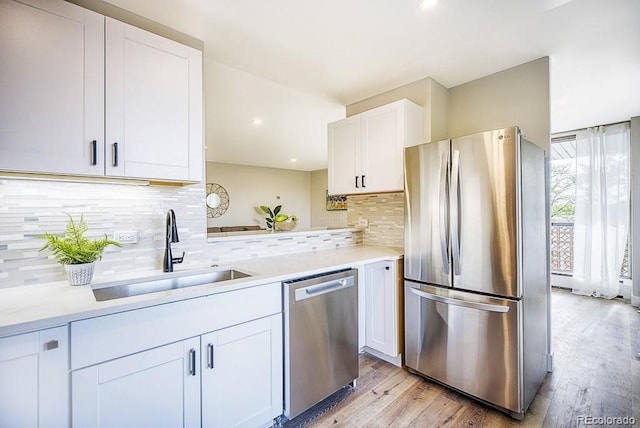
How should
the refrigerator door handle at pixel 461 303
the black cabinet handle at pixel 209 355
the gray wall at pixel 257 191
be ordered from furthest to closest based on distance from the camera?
the gray wall at pixel 257 191 → the refrigerator door handle at pixel 461 303 → the black cabinet handle at pixel 209 355

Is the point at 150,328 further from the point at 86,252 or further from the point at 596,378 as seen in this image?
the point at 596,378

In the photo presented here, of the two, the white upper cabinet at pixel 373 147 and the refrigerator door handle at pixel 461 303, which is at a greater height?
the white upper cabinet at pixel 373 147

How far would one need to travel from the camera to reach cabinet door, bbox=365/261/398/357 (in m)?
2.33

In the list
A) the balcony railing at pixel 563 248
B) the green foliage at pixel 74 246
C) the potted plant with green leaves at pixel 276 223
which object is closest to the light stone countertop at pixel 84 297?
the green foliage at pixel 74 246

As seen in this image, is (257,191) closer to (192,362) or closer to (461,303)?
(461,303)

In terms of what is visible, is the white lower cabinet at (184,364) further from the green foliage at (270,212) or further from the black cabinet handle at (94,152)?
the green foliage at (270,212)

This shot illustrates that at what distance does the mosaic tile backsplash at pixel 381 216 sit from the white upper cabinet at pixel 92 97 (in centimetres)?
192

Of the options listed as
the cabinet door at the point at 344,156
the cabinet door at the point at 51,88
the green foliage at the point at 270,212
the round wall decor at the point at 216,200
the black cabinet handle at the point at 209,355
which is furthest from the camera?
the green foliage at the point at 270,212

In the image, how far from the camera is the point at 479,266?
186 cm

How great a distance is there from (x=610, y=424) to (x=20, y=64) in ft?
12.1

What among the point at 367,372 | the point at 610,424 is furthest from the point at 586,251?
the point at 367,372

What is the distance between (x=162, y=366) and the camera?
1283 millimetres

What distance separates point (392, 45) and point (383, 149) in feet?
2.71

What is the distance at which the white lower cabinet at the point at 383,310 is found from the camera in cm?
233
